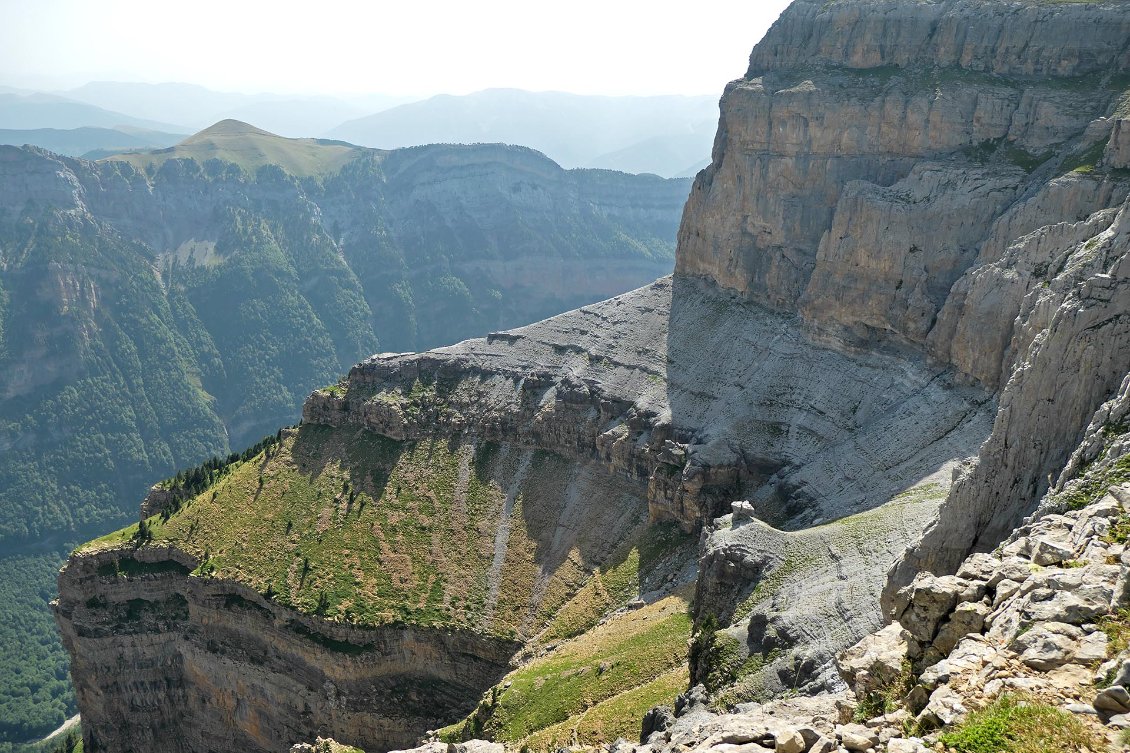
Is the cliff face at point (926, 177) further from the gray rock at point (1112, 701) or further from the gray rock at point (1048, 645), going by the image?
the gray rock at point (1112, 701)

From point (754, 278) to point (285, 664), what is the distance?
7436cm

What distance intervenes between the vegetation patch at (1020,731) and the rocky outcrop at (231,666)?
7953 cm

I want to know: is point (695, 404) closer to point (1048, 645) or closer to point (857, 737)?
point (857, 737)

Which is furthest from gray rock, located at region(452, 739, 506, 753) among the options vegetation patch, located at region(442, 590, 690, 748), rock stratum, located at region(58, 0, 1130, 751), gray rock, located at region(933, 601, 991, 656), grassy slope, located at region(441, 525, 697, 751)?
gray rock, located at region(933, 601, 991, 656)

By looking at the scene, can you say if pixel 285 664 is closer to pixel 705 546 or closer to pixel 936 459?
pixel 705 546

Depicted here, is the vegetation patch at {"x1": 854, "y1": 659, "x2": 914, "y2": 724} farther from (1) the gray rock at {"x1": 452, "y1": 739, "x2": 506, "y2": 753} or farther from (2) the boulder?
(1) the gray rock at {"x1": 452, "y1": 739, "x2": 506, "y2": 753}

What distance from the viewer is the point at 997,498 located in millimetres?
50656

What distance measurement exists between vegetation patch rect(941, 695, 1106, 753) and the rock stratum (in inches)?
991

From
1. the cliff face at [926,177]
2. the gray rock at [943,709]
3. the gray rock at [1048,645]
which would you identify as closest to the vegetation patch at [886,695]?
the gray rock at [943,709]

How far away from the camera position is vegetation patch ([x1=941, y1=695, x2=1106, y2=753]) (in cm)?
2262

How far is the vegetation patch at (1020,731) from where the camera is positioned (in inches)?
891

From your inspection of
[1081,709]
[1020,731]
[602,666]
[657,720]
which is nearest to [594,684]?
[602,666]

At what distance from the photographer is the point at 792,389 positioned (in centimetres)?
10525

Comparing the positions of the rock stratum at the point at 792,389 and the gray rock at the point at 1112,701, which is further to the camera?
the rock stratum at the point at 792,389
